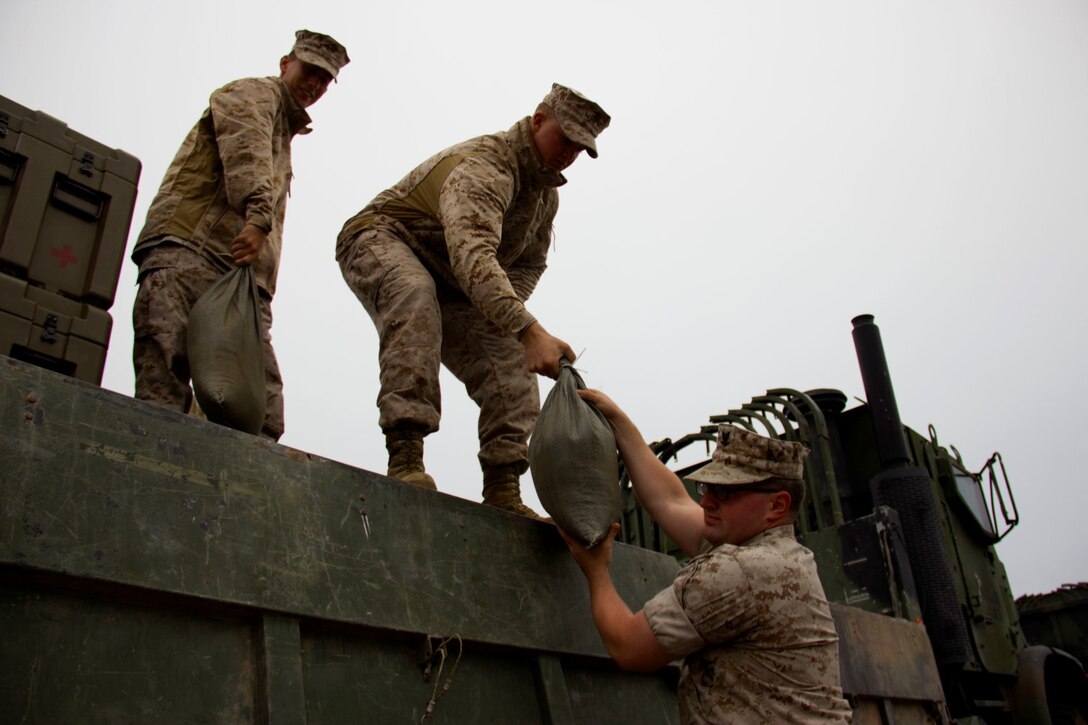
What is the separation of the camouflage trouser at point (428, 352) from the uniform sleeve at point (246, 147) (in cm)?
40

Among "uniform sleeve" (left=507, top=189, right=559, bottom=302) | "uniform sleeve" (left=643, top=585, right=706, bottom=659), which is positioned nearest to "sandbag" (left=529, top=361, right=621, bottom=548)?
"uniform sleeve" (left=643, top=585, right=706, bottom=659)

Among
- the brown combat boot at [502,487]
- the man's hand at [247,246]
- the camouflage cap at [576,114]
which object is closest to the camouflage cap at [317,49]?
the camouflage cap at [576,114]

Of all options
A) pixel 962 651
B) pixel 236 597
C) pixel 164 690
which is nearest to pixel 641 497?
pixel 236 597

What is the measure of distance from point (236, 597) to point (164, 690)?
0.21 meters

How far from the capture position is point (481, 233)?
298 centimetres

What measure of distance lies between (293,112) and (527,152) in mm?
818

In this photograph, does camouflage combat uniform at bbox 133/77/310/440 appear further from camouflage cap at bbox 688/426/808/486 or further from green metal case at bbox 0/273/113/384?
camouflage cap at bbox 688/426/808/486

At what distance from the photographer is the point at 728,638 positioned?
2131mm

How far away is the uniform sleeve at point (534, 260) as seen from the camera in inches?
145

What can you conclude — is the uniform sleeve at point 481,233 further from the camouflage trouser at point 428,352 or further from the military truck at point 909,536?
the military truck at point 909,536

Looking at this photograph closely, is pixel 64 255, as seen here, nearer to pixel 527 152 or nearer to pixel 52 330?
pixel 52 330

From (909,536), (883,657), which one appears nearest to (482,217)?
(883,657)

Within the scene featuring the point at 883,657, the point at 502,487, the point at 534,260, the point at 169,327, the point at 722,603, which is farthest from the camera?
the point at 883,657

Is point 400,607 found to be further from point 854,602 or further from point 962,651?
point 962,651
